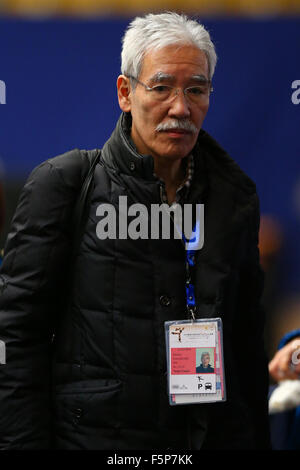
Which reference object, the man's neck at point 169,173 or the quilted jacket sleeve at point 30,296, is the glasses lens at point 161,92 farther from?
the quilted jacket sleeve at point 30,296

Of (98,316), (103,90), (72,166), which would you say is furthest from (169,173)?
(103,90)

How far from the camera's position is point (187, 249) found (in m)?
1.47

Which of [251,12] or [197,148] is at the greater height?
[251,12]

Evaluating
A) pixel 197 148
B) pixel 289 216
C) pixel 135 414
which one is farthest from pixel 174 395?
pixel 289 216

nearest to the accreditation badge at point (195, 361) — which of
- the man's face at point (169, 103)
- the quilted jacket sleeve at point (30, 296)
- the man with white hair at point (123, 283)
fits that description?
the man with white hair at point (123, 283)

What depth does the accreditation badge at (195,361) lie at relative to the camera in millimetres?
1417

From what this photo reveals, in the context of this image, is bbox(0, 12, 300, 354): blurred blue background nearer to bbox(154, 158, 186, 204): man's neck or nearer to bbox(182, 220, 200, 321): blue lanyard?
bbox(154, 158, 186, 204): man's neck

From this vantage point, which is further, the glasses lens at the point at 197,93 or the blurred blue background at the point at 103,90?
the blurred blue background at the point at 103,90

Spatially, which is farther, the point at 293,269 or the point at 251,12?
the point at 293,269

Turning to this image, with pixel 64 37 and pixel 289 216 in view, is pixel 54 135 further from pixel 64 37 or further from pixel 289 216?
pixel 289 216

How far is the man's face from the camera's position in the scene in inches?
56.1

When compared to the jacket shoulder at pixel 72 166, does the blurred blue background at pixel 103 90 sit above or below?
above

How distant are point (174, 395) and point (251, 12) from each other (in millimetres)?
1555

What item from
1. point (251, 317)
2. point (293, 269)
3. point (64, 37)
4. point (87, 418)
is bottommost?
point (87, 418)
